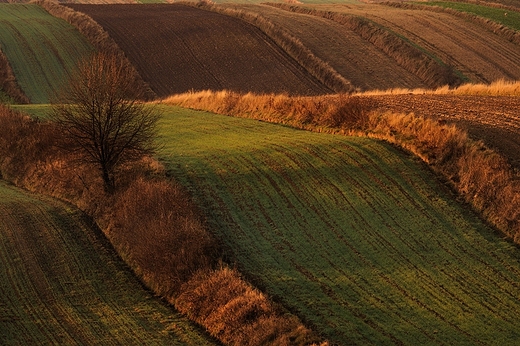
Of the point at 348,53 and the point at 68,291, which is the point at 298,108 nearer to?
the point at 68,291

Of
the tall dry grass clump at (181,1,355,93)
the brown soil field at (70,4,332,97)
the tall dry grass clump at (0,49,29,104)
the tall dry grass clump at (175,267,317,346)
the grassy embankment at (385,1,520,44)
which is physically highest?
the grassy embankment at (385,1,520,44)

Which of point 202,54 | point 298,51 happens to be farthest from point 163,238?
point 202,54

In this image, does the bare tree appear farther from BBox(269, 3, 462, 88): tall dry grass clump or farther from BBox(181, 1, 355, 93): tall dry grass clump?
BBox(269, 3, 462, 88): tall dry grass clump

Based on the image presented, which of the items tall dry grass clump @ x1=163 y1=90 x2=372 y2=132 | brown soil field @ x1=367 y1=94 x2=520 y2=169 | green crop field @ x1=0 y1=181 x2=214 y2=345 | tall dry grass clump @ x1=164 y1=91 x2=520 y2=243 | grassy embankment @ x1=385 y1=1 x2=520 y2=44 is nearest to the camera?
green crop field @ x1=0 y1=181 x2=214 y2=345

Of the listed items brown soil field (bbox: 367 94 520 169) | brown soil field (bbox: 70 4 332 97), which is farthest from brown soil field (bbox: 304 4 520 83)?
brown soil field (bbox: 367 94 520 169)

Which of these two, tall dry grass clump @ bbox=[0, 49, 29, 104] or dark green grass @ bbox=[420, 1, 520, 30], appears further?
dark green grass @ bbox=[420, 1, 520, 30]

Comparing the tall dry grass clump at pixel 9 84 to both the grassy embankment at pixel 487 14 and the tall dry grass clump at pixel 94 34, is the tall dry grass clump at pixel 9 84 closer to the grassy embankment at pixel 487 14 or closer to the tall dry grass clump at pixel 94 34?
the tall dry grass clump at pixel 94 34
